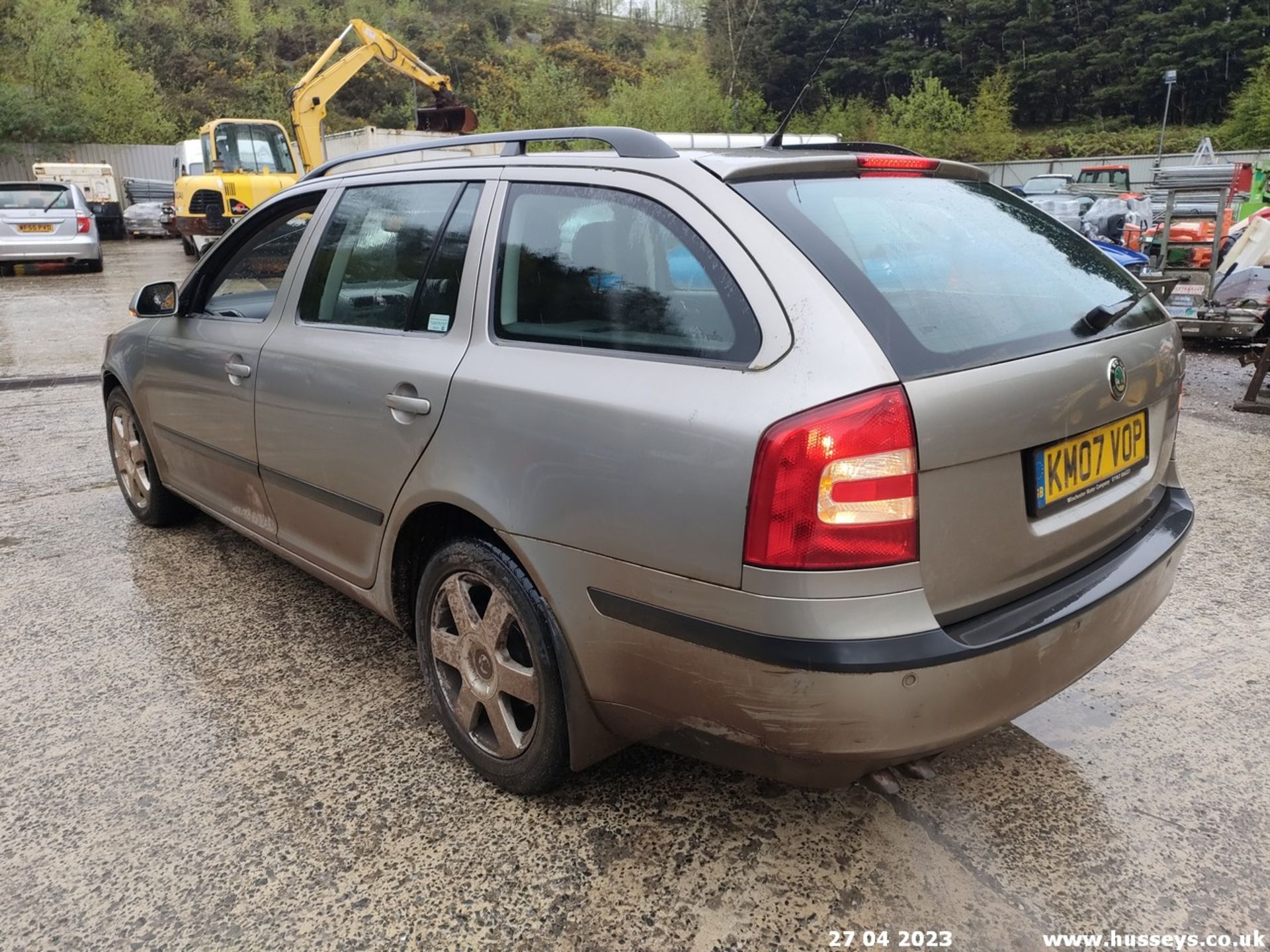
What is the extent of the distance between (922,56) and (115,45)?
46160 millimetres

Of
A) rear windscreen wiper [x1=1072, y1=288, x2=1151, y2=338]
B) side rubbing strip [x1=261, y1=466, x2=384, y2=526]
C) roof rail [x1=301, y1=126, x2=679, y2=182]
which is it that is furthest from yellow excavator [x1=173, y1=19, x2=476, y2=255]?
rear windscreen wiper [x1=1072, y1=288, x2=1151, y2=338]

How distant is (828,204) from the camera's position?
2068mm

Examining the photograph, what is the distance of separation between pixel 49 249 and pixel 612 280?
57.1ft

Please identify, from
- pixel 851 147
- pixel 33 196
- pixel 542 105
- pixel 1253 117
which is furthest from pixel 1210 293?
pixel 542 105

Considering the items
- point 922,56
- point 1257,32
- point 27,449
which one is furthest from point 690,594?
point 1257,32

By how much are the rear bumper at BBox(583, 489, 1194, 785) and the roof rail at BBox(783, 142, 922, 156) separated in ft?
4.04

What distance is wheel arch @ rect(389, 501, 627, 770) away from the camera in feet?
6.87

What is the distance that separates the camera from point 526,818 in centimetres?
229

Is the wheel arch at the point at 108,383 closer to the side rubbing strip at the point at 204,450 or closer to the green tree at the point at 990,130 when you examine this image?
the side rubbing strip at the point at 204,450

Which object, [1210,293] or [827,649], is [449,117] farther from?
[827,649]

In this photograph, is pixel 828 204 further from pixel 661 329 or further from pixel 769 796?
pixel 769 796

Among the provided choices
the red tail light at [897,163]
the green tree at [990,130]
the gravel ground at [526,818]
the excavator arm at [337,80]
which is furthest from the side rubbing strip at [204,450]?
the green tree at [990,130]

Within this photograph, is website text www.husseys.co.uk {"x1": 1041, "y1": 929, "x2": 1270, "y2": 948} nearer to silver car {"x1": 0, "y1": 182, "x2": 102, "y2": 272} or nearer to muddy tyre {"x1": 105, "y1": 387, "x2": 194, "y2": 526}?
muddy tyre {"x1": 105, "y1": 387, "x2": 194, "y2": 526}

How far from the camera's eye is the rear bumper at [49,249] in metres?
15.5
